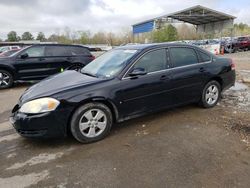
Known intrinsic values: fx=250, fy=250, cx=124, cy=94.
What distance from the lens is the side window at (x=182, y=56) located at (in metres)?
5.10

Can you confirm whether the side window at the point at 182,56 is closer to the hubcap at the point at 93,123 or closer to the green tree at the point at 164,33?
the hubcap at the point at 93,123

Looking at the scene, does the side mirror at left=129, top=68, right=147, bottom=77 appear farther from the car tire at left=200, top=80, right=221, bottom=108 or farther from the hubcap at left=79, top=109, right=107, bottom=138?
the car tire at left=200, top=80, right=221, bottom=108

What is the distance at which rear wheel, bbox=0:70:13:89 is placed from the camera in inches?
369

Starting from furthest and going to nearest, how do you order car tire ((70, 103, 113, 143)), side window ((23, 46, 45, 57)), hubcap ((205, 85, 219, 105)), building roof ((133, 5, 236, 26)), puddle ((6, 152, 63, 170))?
Result: building roof ((133, 5, 236, 26)) < side window ((23, 46, 45, 57)) < hubcap ((205, 85, 219, 105)) < car tire ((70, 103, 113, 143)) < puddle ((6, 152, 63, 170))

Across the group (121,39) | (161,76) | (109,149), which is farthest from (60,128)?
(121,39)

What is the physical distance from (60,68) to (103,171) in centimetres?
756

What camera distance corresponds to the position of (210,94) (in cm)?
570

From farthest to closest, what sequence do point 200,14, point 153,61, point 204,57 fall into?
1. point 200,14
2. point 204,57
3. point 153,61

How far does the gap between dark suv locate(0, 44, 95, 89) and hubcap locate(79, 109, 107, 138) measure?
6.36 m

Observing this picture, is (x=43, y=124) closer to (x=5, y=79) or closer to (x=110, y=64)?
(x=110, y=64)

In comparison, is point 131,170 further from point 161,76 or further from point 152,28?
point 152,28

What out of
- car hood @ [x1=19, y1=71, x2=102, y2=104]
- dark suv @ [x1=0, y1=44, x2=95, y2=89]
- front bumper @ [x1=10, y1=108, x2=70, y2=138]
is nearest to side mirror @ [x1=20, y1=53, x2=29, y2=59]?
dark suv @ [x1=0, y1=44, x2=95, y2=89]

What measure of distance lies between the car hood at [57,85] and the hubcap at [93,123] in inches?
20.1

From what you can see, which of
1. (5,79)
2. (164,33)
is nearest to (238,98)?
(5,79)
